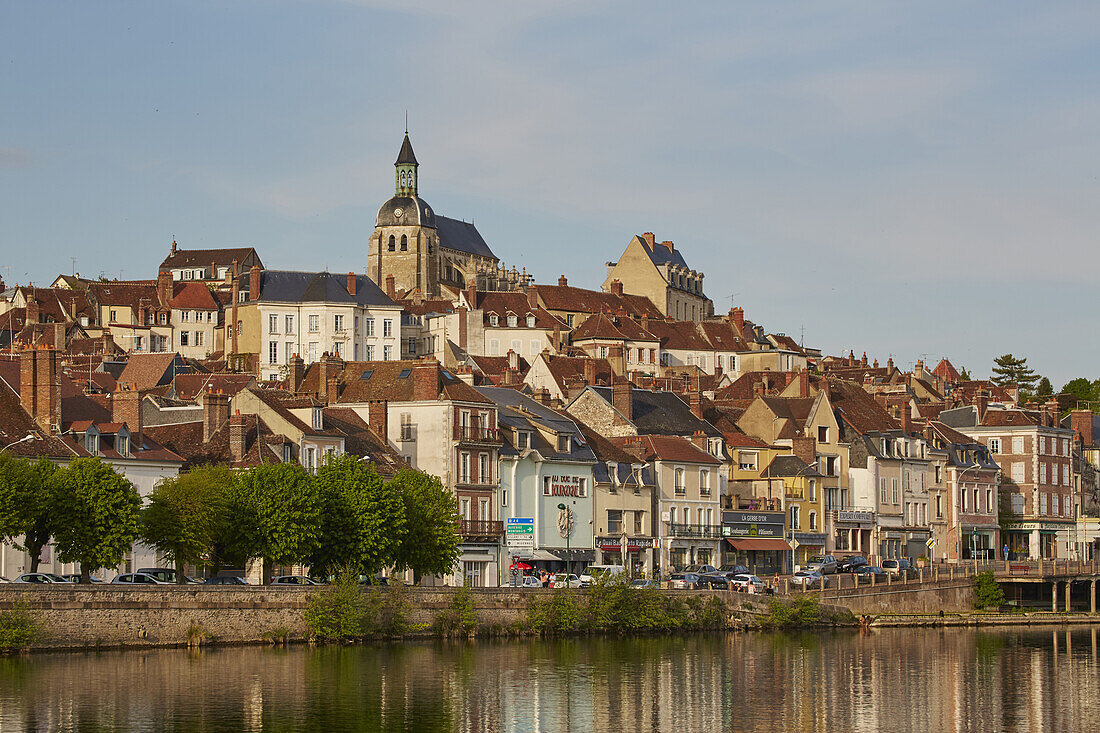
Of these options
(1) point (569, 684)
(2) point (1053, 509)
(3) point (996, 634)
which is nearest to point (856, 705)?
(1) point (569, 684)

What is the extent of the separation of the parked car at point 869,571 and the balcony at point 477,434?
18424 mm

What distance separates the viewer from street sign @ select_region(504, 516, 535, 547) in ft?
240

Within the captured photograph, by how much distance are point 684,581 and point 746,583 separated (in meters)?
3.34

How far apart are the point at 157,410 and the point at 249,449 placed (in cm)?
1084

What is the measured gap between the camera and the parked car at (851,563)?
Answer: 284 ft

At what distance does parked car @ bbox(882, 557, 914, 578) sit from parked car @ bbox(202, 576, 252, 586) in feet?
109

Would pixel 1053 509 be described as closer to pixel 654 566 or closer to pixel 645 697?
pixel 654 566

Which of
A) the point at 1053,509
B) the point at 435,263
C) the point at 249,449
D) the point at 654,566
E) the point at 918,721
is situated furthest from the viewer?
the point at 435,263

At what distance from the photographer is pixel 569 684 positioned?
53625 mm

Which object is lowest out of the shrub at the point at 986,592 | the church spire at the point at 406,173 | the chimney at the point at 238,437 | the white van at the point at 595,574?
the shrub at the point at 986,592

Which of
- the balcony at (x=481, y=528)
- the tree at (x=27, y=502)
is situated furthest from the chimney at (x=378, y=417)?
the tree at (x=27, y=502)

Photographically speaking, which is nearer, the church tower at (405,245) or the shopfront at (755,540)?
the shopfront at (755,540)

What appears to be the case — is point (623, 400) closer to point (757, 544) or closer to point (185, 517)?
point (757, 544)

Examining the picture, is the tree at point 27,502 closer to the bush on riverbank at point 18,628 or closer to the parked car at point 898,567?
the bush on riverbank at point 18,628
